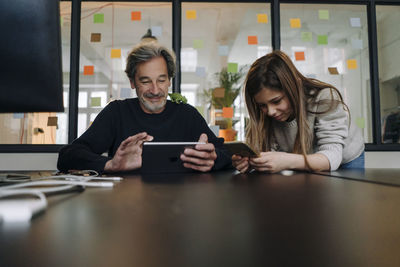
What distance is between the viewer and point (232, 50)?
2.91 metres

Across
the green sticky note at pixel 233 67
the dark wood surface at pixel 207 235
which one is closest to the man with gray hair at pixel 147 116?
the dark wood surface at pixel 207 235

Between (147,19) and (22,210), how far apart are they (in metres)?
2.91

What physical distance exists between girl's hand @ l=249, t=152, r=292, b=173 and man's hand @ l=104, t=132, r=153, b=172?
36 centimetres

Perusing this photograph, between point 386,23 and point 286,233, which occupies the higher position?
point 386,23

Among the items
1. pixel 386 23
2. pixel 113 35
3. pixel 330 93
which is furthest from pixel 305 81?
pixel 386 23

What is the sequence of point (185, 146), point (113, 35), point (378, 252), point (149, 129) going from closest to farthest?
1. point (378, 252)
2. point (185, 146)
3. point (149, 129)
4. point (113, 35)

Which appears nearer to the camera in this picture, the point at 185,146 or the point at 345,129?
the point at 185,146

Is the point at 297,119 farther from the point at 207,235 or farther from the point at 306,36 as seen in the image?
the point at 306,36

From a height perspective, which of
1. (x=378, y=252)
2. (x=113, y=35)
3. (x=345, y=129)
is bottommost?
(x=378, y=252)

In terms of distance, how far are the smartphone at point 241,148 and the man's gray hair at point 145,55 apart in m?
0.82

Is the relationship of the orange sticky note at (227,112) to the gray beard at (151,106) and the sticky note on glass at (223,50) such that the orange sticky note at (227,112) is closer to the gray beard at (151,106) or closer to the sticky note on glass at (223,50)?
the sticky note on glass at (223,50)

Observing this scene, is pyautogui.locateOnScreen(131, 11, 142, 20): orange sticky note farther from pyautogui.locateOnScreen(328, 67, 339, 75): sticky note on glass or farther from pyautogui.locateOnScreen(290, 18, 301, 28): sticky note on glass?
pyautogui.locateOnScreen(328, 67, 339, 75): sticky note on glass

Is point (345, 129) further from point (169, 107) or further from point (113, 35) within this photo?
point (113, 35)

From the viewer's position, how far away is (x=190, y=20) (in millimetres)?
2918
